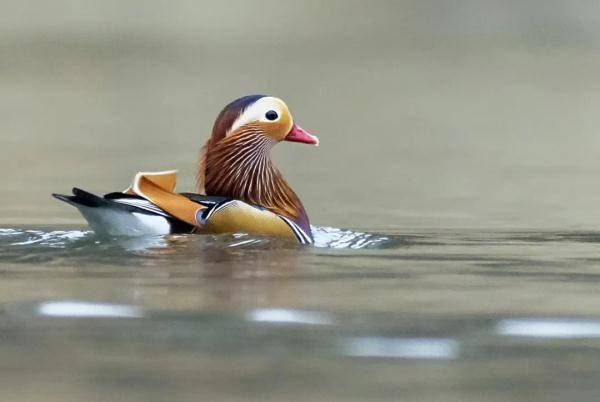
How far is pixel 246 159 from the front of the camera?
770 centimetres

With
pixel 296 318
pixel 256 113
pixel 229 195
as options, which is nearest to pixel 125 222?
pixel 229 195

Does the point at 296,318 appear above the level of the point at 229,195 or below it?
Answer: below

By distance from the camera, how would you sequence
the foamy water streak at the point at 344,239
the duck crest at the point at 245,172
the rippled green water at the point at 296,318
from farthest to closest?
1. the foamy water streak at the point at 344,239
2. the duck crest at the point at 245,172
3. the rippled green water at the point at 296,318

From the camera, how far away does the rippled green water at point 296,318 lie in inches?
216

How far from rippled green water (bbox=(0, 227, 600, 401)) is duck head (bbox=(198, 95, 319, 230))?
0.64 ft

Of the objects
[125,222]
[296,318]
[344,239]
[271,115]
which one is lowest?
[296,318]

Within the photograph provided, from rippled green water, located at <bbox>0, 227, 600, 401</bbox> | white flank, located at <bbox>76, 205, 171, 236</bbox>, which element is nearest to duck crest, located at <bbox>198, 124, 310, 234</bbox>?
rippled green water, located at <bbox>0, 227, 600, 401</bbox>

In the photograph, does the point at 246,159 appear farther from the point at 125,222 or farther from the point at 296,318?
the point at 296,318

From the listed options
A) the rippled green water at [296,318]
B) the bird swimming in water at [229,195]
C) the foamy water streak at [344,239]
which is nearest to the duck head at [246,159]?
the bird swimming in water at [229,195]

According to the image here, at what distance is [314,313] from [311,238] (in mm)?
1542

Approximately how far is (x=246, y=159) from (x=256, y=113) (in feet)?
0.68

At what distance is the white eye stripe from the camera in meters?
7.72

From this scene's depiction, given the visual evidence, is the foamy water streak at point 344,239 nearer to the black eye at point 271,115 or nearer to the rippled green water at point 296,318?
the rippled green water at point 296,318

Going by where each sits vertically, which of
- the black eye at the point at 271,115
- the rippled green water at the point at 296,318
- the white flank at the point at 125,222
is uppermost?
the black eye at the point at 271,115
